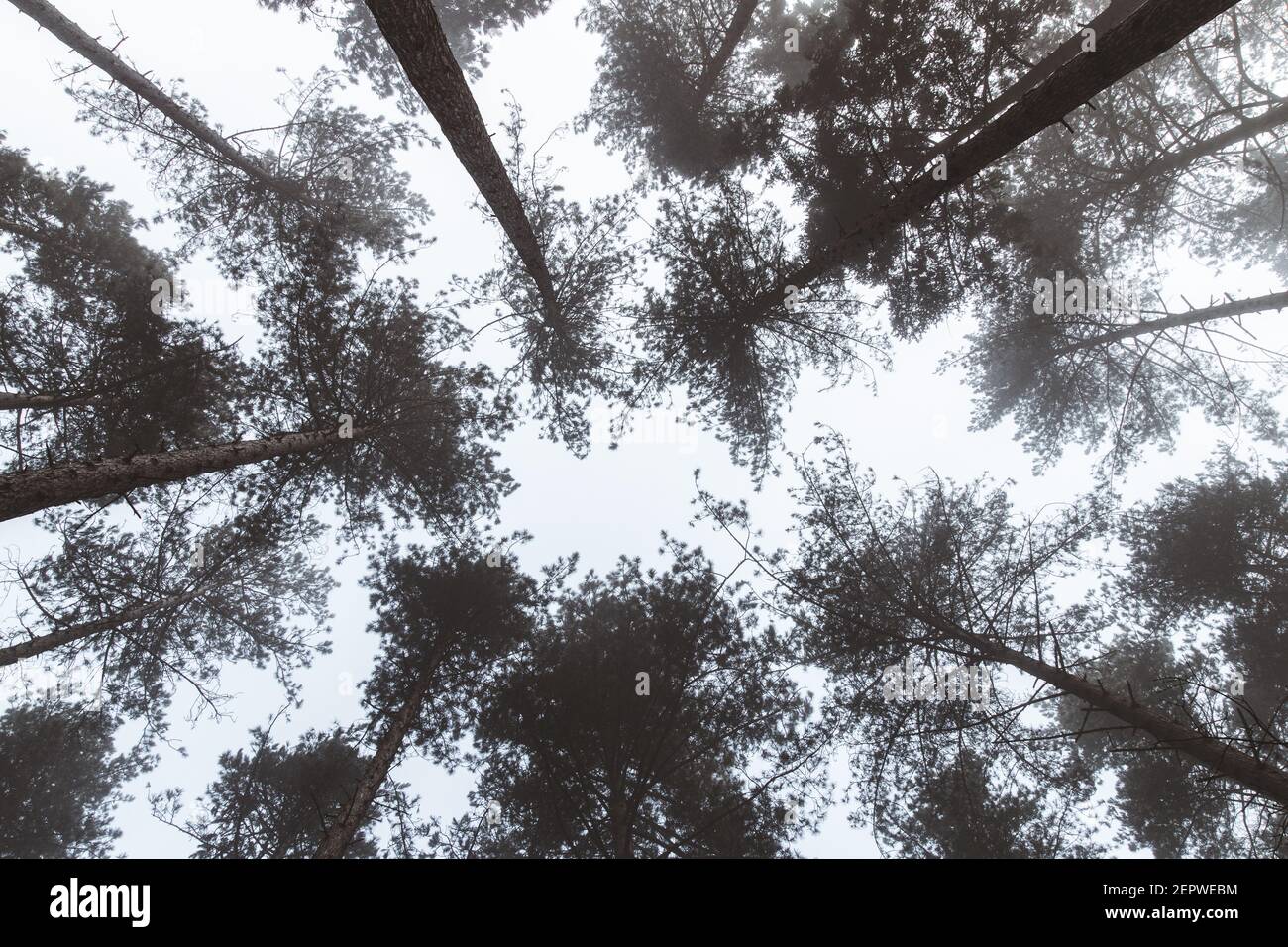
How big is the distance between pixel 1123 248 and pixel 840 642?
11.1 meters

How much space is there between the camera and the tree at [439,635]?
20.5ft

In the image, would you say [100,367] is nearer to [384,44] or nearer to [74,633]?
[74,633]

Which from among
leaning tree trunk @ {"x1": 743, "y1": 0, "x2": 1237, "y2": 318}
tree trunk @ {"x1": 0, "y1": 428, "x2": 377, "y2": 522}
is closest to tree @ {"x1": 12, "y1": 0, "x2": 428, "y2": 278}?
tree trunk @ {"x1": 0, "y1": 428, "x2": 377, "y2": 522}

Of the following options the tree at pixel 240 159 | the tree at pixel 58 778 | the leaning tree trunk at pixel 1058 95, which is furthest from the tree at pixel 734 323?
the tree at pixel 58 778

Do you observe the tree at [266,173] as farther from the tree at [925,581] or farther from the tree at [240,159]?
the tree at [925,581]

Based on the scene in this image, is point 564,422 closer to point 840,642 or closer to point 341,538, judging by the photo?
point 341,538

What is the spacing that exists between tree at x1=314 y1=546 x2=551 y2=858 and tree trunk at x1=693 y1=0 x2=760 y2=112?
35.5ft

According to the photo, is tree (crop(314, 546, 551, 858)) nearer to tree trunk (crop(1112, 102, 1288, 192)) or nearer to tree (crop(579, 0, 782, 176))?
tree (crop(579, 0, 782, 176))

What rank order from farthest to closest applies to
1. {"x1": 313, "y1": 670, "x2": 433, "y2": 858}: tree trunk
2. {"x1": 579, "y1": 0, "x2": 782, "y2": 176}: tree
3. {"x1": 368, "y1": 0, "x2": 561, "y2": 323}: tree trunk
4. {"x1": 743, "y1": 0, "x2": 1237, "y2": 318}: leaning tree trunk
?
{"x1": 579, "y1": 0, "x2": 782, "y2": 176}: tree < {"x1": 313, "y1": 670, "x2": 433, "y2": 858}: tree trunk < {"x1": 368, "y1": 0, "x2": 561, "y2": 323}: tree trunk < {"x1": 743, "y1": 0, "x2": 1237, "y2": 318}: leaning tree trunk

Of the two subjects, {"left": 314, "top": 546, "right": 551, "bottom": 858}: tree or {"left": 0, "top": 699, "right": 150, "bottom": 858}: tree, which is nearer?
{"left": 314, "top": 546, "right": 551, "bottom": 858}: tree

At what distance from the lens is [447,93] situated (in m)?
4.41

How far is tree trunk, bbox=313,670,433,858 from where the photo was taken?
183 inches

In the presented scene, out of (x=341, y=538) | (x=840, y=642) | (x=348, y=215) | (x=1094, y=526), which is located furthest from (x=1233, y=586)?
(x=348, y=215)

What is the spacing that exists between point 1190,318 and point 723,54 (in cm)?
977
